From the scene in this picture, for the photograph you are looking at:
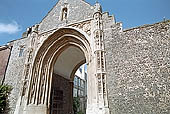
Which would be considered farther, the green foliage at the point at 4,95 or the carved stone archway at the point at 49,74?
the green foliage at the point at 4,95

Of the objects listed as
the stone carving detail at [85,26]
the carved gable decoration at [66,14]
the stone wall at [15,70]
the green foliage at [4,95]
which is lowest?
the green foliage at [4,95]

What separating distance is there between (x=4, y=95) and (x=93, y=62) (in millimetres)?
5376

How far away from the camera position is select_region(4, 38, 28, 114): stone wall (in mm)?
7434

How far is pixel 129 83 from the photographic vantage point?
5.32 m

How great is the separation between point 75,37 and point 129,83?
157 inches

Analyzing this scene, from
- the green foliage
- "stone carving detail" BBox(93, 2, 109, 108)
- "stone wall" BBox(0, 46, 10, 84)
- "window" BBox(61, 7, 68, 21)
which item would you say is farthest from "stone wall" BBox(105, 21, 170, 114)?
"stone wall" BBox(0, 46, 10, 84)

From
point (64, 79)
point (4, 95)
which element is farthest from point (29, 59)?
point (64, 79)

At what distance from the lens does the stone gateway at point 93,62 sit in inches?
200

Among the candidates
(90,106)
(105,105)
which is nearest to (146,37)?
(105,105)

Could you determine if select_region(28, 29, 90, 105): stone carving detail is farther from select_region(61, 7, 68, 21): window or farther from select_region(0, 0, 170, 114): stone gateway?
select_region(61, 7, 68, 21): window

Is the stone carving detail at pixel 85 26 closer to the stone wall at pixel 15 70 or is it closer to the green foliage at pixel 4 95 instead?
the stone wall at pixel 15 70

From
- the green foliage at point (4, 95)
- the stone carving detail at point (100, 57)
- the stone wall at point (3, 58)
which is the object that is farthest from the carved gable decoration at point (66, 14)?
the green foliage at point (4, 95)

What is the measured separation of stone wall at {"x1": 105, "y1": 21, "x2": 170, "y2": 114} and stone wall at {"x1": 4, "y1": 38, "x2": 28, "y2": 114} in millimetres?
5253

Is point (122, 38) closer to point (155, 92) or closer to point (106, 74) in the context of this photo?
point (106, 74)
